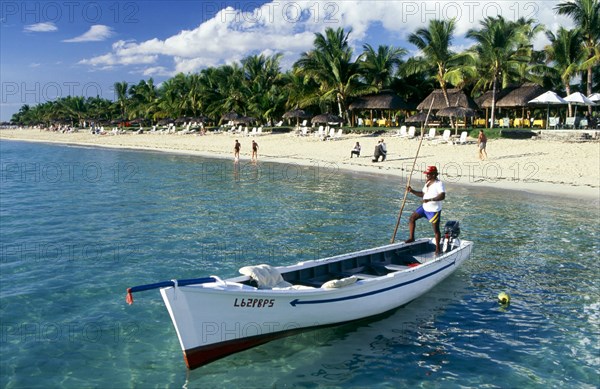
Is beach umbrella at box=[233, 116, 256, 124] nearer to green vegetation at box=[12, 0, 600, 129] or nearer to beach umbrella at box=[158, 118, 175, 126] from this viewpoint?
green vegetation at box=[12, 0, 600, 129]

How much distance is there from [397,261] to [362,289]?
127 inches

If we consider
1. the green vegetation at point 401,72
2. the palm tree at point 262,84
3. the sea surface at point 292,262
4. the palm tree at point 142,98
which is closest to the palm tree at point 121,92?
the palm tree at point 142,98

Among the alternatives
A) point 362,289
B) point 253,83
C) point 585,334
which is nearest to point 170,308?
point 362,289

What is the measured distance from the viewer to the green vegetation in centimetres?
3819

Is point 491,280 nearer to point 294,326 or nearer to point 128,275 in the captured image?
point 294,326

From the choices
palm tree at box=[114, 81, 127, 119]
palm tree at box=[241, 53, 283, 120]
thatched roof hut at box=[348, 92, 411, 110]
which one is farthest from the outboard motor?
palm tree at box=[114, 81, 127, 119]

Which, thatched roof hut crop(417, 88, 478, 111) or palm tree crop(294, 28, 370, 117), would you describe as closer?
thatched roof hut crop(417, 88, 478, 111)

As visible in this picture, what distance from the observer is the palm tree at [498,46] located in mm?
37094

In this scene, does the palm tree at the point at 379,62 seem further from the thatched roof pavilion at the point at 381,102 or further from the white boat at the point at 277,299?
the white boat at the point at 277,299

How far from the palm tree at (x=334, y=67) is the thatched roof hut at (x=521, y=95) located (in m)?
12.8

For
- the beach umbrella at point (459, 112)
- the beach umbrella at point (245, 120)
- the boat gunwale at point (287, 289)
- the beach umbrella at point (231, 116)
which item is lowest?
the boat gunwale at point (287, 289)

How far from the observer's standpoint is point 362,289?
29.2 feet

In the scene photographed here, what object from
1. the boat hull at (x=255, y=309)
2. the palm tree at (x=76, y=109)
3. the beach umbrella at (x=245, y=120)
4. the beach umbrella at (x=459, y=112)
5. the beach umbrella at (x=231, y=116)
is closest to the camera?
the boat hull at (x=255, y=309)

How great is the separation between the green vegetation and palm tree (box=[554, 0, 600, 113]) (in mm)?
66
